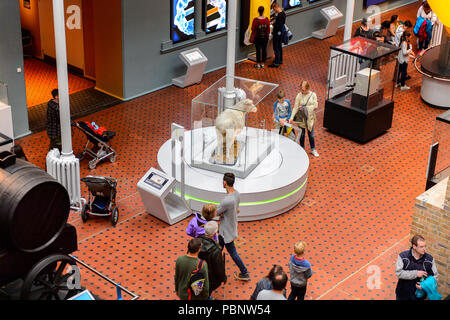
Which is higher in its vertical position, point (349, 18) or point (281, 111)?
point (349, 18)

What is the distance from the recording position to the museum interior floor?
9.72 metres

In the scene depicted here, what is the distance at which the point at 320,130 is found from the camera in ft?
47.8

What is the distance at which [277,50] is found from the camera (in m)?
17.9

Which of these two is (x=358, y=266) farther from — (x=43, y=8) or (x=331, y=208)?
(x=43, y=8)

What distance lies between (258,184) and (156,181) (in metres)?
1.70

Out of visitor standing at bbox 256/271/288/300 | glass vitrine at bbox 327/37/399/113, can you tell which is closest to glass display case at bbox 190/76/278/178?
glass vitrine at bbox 327/37/399/113

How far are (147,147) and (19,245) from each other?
6603mm

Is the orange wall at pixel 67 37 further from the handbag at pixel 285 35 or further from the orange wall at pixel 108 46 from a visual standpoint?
the handbag at pixel 285 35

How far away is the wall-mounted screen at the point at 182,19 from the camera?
51.9 feet

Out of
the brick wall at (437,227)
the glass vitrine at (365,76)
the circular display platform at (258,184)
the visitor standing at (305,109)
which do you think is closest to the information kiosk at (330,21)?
the glass vitrine at (365,76)

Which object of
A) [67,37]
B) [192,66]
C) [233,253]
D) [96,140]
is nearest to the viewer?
[233,253]

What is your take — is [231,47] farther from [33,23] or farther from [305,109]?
[33,23]

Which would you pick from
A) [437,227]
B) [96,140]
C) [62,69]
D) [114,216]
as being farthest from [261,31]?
[437,227]

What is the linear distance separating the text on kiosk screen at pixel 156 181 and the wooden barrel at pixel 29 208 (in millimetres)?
3309
